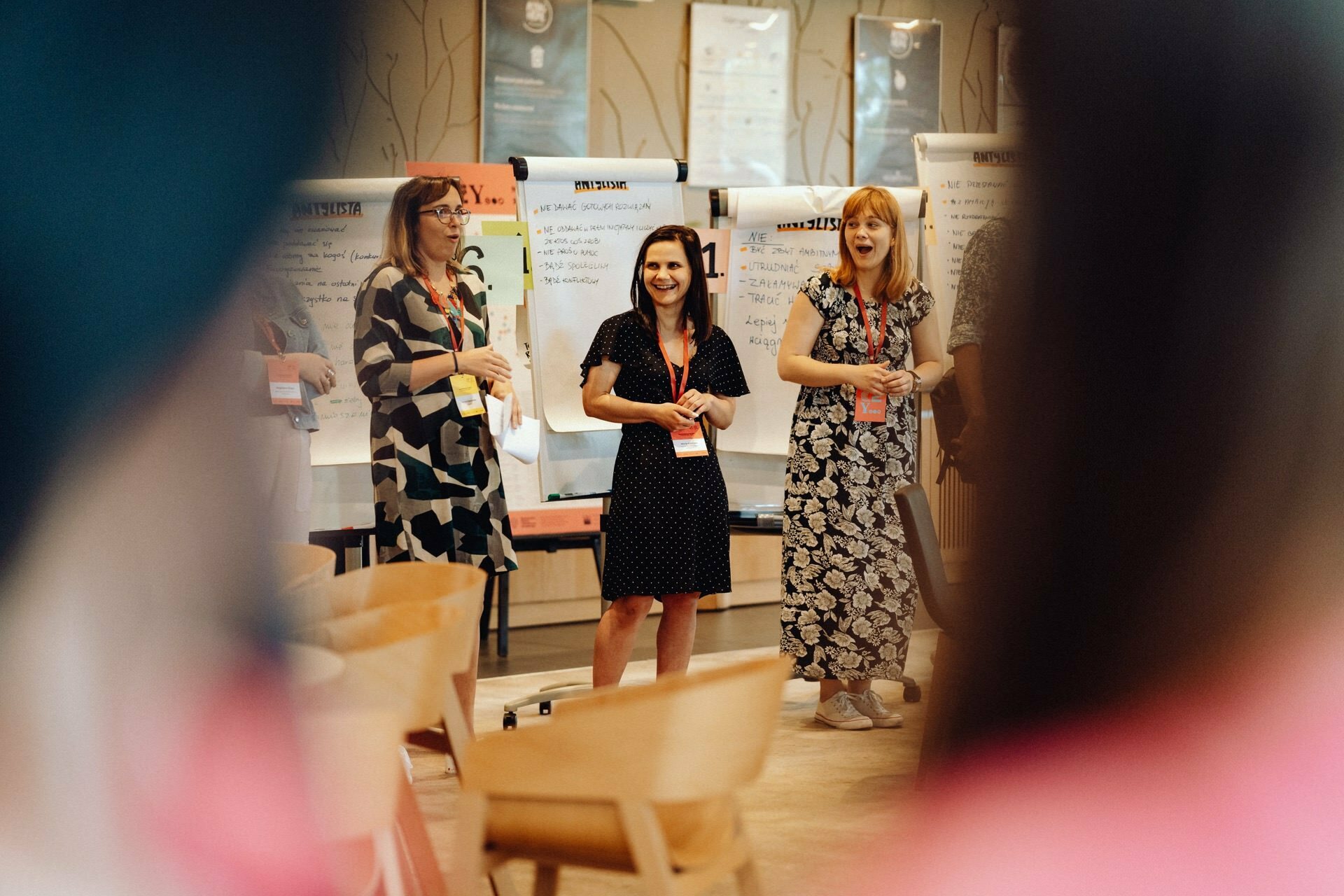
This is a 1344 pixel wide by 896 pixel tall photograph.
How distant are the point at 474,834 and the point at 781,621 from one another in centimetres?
218

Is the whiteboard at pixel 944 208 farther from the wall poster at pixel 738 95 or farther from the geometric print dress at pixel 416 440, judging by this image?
the geometric print dress at pixel 416 440

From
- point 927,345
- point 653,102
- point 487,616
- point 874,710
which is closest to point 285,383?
point 927,345

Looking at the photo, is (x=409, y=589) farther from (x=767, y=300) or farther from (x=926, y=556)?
(x=767, y=300)

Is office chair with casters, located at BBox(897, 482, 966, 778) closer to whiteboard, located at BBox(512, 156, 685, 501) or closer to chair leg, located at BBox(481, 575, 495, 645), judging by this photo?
whiteboard, located at BBox(512, 156, 685, 501)

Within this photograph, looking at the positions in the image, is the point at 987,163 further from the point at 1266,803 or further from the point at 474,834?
the point at 474,834

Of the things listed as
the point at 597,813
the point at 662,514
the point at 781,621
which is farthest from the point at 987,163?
the point at 781,621

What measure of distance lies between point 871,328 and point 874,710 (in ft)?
3.58

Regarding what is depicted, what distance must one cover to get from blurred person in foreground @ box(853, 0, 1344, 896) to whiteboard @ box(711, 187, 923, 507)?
3.04m

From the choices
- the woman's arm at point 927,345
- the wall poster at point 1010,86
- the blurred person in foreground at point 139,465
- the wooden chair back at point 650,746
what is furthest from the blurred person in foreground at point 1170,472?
the woman's arm at point 927,345

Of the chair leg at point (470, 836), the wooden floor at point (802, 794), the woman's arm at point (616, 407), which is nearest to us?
the chair leg at point (470, 836)

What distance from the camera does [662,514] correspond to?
3389 millimetres

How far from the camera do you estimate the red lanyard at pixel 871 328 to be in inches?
139

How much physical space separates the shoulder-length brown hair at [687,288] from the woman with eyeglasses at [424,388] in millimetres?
464

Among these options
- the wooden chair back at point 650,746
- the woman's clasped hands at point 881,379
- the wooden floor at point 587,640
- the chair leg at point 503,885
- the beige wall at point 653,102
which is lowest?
the wooden floor at point 587,640
